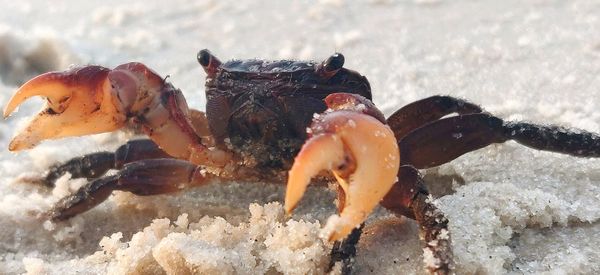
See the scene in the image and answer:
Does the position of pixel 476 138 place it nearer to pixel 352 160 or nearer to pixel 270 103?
pixel 270 103

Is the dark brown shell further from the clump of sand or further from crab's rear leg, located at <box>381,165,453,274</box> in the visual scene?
crab's rear leg, located at <box>381,165,453,274</box>

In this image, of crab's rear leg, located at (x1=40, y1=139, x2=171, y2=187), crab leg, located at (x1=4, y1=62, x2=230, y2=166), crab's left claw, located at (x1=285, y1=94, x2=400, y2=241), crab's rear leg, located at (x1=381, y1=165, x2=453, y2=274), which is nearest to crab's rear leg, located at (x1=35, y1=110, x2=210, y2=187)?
crab's rear leg, located at (x1=40, y1=139, x2=171, y2=187)

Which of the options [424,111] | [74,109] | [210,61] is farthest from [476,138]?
[74,109]

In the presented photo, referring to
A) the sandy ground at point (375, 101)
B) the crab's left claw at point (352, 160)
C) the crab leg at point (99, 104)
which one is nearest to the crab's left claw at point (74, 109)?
the crab leg at point (99, 104)

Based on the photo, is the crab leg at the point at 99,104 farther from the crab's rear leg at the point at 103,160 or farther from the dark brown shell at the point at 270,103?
the crab's rear leg at the point at 103,160

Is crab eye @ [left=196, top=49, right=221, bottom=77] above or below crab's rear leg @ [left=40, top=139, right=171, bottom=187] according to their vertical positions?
above

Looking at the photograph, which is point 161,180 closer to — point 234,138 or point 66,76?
point 234,138

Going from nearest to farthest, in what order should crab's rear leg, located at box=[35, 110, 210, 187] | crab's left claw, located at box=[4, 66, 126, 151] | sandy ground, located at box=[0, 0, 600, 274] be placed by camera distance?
1. sandy ground, located at box=[0, 0, 600, 274]
2. crab's left claw, located at box=[4, 66, 126, 151]
3. crab's rear leg, located at box=[35, 110, 210, 187]

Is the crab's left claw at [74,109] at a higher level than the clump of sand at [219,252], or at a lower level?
higher
